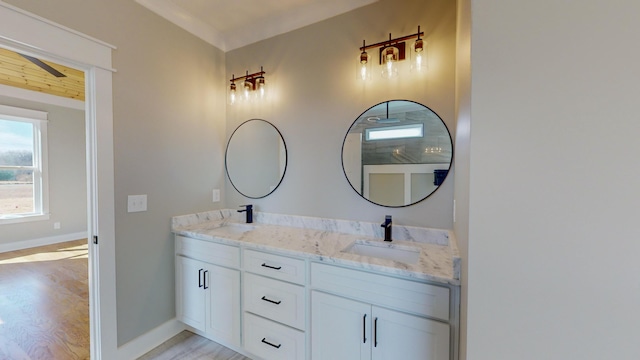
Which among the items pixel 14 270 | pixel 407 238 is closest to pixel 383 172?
pixel 407 238

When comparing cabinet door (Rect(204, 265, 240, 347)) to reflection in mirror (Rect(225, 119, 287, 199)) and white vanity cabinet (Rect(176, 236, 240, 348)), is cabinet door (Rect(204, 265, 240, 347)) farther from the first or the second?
reflection in mirror (Rect(225, 119, 287, 199))

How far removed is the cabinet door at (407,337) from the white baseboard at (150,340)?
68.2 inches

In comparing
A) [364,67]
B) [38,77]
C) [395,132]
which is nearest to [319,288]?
[395,132]

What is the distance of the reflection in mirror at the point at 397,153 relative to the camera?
5.44 feet

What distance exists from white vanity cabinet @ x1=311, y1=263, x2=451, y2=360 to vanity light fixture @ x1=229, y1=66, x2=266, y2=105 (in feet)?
5.49

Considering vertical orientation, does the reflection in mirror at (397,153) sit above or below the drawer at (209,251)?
above

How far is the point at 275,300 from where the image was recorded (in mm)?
1590

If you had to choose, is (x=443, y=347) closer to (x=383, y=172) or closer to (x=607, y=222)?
(x=607, y=222)

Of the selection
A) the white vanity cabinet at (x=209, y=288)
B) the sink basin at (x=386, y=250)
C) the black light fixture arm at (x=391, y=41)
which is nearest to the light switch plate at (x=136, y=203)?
the white vanity cabinet at (x=209, y=288)

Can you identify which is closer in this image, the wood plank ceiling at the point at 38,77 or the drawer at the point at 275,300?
the drawer at the point at 275,300

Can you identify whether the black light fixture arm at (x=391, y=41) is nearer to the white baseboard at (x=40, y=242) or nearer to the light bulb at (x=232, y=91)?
the light bulb at (x=232, y=91)

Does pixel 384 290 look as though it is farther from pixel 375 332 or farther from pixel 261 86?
pixel 261 86

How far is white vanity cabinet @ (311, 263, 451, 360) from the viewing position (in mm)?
1163

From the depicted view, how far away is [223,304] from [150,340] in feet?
2.28
